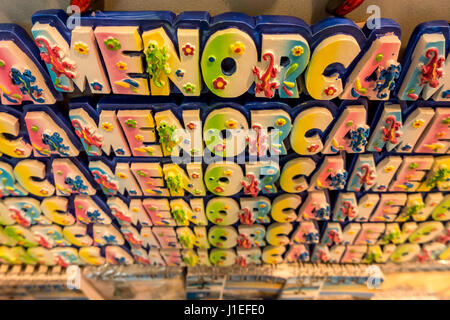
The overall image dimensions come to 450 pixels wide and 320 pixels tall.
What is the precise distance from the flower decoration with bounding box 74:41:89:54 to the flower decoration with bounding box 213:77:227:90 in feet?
1.93

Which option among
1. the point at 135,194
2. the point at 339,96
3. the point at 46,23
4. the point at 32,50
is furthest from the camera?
the point at 135,194

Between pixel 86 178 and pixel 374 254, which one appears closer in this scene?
pixel 86 178

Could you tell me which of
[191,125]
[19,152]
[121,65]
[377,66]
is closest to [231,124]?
[191,125]

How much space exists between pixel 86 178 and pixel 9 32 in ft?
2.99

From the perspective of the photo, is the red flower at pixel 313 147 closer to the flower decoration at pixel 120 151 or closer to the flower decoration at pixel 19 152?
the flower decoration at pixel 120 151

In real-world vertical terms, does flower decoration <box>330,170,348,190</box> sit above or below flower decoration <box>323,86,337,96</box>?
below

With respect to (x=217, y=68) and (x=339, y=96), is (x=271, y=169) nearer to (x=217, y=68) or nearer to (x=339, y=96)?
(x=339, y=96)

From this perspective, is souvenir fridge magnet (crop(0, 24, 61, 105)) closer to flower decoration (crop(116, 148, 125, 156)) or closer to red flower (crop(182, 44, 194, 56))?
flower decoration (crop(116, 148, 125, 156))

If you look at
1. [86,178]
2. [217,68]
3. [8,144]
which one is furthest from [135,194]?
[217,68]

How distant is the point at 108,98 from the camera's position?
1.60 m

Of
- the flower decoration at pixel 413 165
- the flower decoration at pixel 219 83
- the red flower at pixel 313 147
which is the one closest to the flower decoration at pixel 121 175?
the flower decoration at pixel 219 83

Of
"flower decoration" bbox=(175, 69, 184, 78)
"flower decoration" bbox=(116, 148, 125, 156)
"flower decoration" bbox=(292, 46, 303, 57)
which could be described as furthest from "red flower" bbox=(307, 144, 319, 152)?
"flower decoration" bbox=(116, 148, 125, 156)

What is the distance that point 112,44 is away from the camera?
1.35 metres

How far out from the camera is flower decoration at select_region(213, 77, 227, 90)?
145cm
